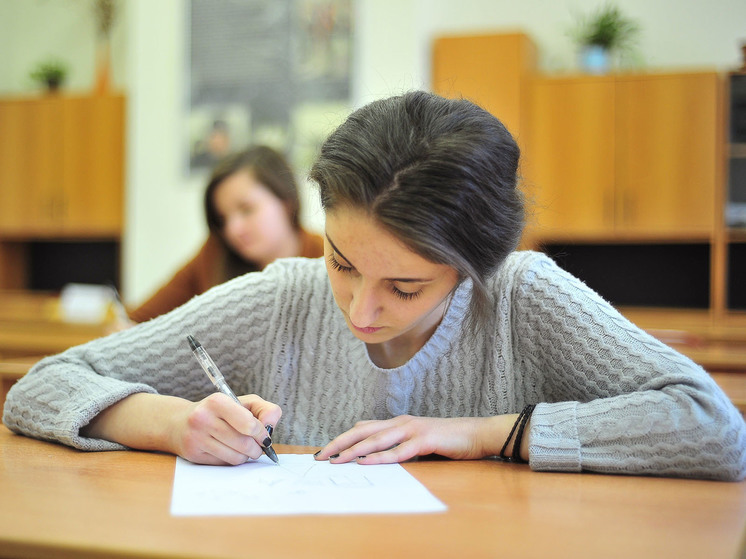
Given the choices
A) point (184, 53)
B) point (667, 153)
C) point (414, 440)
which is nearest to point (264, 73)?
point (184, 53)

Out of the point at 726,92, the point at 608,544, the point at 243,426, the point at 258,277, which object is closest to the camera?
the point at 608,544

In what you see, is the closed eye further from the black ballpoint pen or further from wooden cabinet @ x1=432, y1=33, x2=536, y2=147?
wooden cabinet @ x1=432, y1=33, x2=536, y2=147

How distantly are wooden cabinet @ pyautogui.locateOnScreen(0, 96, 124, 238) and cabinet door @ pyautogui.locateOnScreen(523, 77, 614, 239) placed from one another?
276 centimetres

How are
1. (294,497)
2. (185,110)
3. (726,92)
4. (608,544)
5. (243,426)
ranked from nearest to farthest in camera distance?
(608,544)
(294,497)
(243,426)
(726,92)
(185,110)

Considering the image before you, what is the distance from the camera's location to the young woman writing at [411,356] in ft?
3.47

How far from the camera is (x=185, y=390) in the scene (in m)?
1.41

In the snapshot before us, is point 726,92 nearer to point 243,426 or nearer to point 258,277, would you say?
point 258,277

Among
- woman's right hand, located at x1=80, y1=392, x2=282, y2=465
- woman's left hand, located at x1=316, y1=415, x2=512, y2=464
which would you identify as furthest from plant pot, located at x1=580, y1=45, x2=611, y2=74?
woman's right hand, located at x1=80, y1=392, x2=282, y2=465

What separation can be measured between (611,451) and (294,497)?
44 cm

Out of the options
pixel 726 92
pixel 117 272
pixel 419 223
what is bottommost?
pixel 117 272

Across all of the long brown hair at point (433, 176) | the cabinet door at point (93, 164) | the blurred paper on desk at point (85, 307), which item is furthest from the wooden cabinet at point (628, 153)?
the long brown hair at point (433, 176)

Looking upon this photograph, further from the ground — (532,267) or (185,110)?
(185,110)

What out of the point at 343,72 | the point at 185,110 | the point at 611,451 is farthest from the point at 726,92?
the point at 611,451

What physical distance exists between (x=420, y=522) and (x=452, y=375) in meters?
0.55
